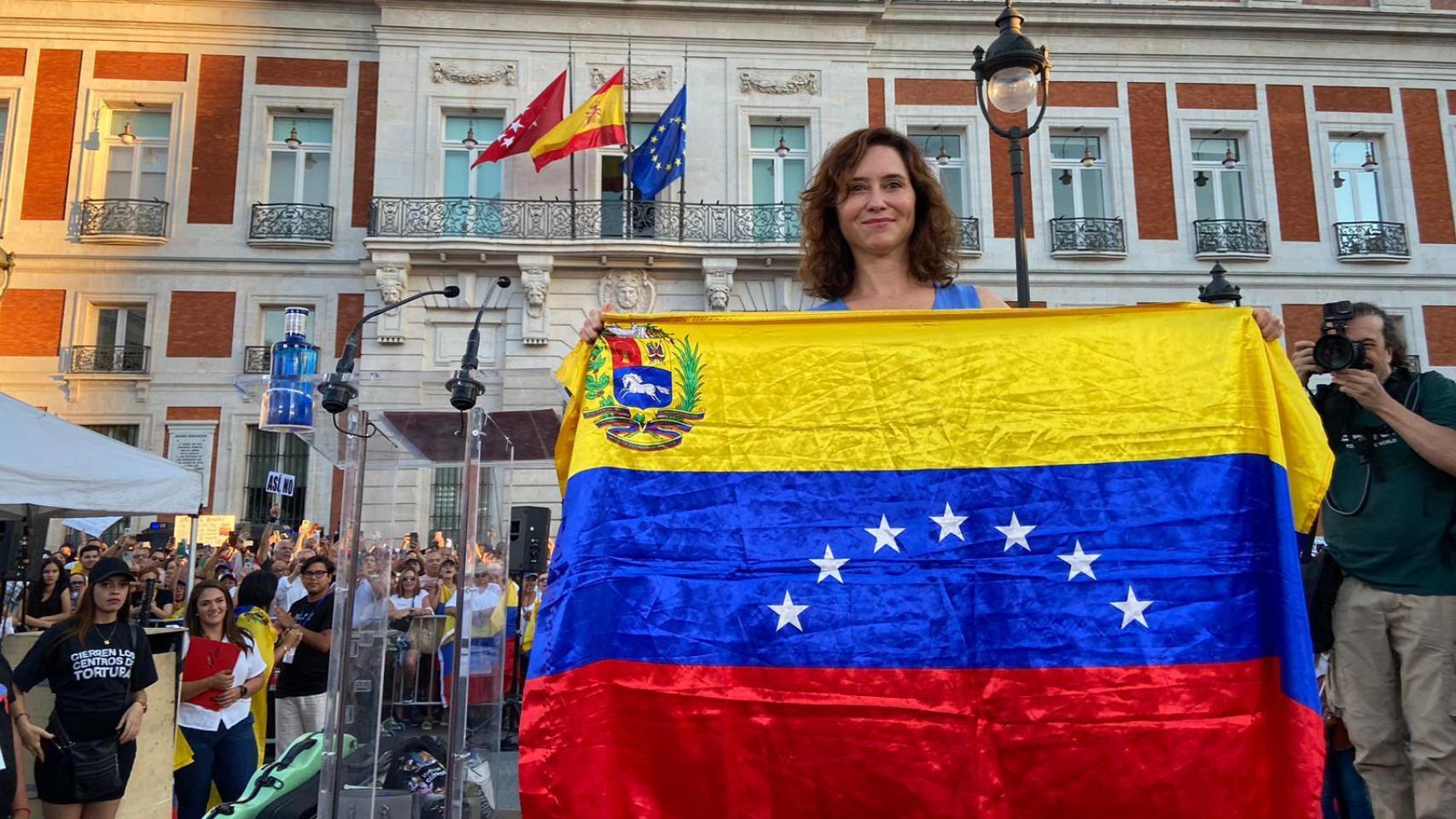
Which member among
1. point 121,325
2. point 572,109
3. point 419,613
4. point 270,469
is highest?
point 572,109

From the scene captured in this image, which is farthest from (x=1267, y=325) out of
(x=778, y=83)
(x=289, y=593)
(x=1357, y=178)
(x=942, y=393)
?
(x=1357, y=178)

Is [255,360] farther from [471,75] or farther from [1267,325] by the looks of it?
[1267,325]

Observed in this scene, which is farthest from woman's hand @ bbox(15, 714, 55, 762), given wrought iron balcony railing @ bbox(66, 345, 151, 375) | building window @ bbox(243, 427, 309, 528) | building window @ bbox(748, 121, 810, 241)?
building window @ bbox(748, 121, 810, 241)

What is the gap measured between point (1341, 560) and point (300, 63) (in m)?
22.0

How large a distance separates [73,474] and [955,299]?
7042 millimetres

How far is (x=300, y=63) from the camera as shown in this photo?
67.7ft

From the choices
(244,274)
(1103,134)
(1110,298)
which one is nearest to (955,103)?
(1103,134)

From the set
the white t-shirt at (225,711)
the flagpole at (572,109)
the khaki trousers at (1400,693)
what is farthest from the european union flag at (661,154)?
the khaki trousers at (1400,693)

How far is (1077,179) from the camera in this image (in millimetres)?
21328

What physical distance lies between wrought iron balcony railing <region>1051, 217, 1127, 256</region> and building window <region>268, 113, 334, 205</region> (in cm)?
1566

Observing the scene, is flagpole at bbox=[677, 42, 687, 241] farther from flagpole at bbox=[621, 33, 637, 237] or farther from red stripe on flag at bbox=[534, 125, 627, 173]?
red stripe on flag at bbox=[534, 125, 627, 173]

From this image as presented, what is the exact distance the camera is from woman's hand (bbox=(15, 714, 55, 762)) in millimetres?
5449

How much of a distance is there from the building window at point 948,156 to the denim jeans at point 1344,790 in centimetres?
1727

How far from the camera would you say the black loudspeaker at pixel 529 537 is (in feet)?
24.0
